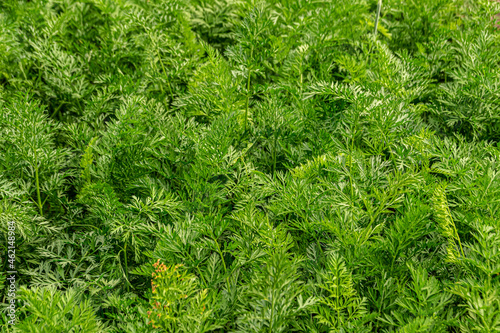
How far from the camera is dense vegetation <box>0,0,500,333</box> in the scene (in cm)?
125

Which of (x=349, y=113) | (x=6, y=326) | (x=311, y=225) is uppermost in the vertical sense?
(x=349, y=113)

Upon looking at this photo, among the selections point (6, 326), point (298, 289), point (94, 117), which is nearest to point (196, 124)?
point (94, 117)

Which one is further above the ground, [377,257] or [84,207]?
[377,257]

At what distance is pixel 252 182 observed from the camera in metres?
1.60

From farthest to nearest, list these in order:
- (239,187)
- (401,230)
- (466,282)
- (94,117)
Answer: (94,117), (239,187), (401,230), (466,282)

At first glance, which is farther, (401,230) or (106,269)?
(106,269)

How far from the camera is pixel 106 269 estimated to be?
59.7 inches

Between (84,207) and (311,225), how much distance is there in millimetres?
866

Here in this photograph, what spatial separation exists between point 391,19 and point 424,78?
1.95 ft

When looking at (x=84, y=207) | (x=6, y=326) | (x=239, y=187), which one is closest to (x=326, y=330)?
(x=239, y=187)

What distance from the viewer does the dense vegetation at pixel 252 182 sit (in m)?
1.25

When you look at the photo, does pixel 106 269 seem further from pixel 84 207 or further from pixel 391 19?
pixel 391 19

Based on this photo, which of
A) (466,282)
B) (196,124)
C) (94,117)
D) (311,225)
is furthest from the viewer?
(94,117)

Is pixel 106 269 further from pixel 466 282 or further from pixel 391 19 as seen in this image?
pixel 391 19
